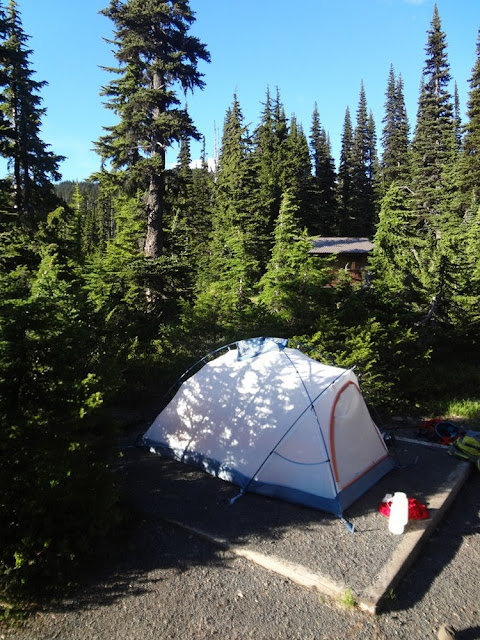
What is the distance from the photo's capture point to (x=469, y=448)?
734 cm

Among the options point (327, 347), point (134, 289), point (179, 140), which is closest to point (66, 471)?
point (327, 347)

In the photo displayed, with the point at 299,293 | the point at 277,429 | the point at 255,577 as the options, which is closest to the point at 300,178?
the point at 299,293

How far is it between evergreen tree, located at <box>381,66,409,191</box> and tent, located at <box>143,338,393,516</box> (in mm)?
42847

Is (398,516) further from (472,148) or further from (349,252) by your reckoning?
(472,148)

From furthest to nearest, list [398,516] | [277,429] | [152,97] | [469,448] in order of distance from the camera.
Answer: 1. [152,97]
2. [469,448]
3. [277,429]
4. [398,516]

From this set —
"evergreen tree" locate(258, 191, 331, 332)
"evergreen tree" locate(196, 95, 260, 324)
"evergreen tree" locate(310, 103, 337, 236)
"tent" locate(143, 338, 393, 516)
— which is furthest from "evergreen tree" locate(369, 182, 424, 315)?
"evergreen tree" locate(310, 103, 337, 236)

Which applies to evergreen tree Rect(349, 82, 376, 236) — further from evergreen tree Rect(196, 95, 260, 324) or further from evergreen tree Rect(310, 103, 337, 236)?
evergreen tree Rect(196, 95, 260, 324)

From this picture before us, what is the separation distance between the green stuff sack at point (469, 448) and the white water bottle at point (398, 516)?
8.84 feet

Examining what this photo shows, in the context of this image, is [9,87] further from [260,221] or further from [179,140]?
[260,221]

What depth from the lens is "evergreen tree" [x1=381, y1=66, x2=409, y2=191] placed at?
A: 4653 cm

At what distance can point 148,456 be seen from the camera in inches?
288

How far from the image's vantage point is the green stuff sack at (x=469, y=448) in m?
7.23

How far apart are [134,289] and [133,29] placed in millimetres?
8091

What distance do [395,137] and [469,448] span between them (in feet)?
163
